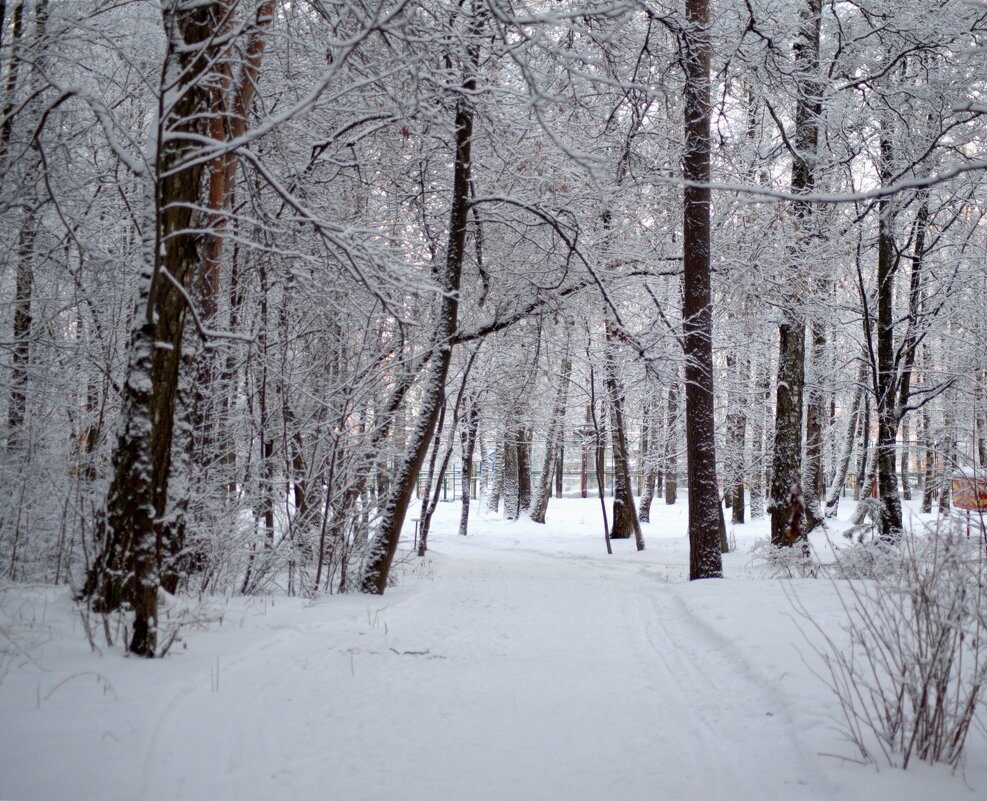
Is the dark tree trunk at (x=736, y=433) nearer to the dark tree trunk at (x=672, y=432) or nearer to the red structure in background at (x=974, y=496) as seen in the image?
the dark tree trunk at (x=672, y=432)

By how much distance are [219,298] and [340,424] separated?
2.00 meters

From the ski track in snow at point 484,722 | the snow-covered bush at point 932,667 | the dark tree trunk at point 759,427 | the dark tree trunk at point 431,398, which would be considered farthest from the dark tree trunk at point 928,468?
the dark tree trunk at point 431,398

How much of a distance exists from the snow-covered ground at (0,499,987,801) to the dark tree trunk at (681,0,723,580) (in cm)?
264

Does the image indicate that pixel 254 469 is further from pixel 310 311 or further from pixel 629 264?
pixel 629 264

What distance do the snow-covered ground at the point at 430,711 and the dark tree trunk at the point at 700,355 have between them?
8.67 feet

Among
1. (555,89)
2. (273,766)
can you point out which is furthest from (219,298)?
(273,766)

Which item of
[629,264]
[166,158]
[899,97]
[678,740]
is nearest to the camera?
[678,740]

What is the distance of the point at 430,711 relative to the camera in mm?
4164

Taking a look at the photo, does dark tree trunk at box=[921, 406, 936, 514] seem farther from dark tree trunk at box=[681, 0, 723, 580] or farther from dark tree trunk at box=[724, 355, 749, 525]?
dark tree trunk at box=[724, 355, 749, 525]

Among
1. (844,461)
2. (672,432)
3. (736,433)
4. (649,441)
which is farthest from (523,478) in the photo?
(844,461)

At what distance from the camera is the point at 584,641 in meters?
6.21

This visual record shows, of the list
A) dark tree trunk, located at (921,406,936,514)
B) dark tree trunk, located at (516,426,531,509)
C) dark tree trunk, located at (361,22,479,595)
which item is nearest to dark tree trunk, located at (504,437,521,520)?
dark tree trunk, located at (516,426,531,509)

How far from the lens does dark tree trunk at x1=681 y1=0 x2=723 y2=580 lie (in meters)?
9.52

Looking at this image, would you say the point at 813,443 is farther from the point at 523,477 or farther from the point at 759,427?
the point at 523,477
